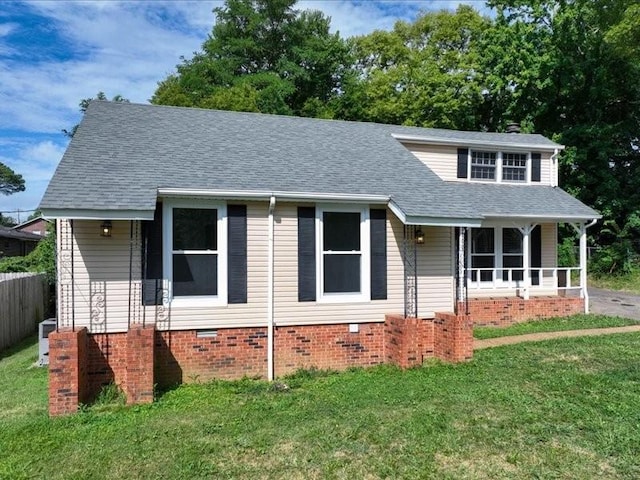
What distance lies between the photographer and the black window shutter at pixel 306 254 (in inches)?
324

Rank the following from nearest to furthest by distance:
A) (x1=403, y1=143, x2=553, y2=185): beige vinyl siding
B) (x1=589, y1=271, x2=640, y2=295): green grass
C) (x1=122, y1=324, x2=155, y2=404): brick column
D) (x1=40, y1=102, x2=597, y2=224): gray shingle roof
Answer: (x1=122, y1=324, x2=155, y2=404): brick column → (x1=40, y1=102, x2=597, y2=224): gray shingle roof → (x1=403, y1=143, x2=553, y2=185): beige vinyl siding → (x1=589, y1=271, x2=640, y2=295): green grass

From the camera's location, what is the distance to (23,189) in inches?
2739

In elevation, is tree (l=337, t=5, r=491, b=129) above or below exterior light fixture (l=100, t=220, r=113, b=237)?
above

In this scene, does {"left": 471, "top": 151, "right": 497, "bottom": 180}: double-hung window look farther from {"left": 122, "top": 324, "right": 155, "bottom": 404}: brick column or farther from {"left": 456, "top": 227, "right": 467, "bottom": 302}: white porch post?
{"left": 122, "top": 324, "right": 155, "bottom": 404}: brick column

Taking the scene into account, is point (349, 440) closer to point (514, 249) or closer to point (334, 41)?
point (514, 249)

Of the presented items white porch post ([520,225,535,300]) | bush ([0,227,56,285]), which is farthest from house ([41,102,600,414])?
bush ([0,227,56,285])

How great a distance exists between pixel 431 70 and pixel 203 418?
2596cm

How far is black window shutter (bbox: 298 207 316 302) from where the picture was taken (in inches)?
324

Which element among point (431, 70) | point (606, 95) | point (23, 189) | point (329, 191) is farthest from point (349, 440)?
point (23, 189)

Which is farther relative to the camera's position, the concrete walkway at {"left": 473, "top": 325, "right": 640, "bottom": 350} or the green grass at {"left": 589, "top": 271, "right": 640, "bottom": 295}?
the green grass at {"left": 589, "top": 271, "right": 640, "bottom": 295}

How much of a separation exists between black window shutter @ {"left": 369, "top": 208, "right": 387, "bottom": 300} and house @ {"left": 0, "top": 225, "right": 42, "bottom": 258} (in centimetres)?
2353

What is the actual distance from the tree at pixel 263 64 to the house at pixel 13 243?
36.4 feet

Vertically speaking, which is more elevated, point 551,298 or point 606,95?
point 606,95

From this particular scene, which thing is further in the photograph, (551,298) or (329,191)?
(551,298)
